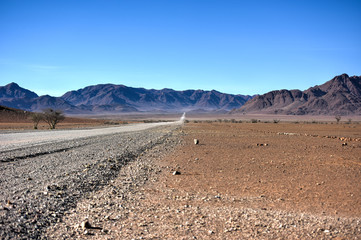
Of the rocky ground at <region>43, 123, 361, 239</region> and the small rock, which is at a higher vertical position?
the small rock

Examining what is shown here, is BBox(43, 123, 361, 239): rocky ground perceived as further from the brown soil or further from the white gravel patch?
the white gravel patch

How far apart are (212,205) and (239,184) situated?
255 cm

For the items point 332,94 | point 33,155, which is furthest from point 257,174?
point 332,94

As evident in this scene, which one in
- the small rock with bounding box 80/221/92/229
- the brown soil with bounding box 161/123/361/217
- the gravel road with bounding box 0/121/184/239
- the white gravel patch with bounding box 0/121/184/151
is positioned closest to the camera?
the small rock with bounding box 80/221/92/229

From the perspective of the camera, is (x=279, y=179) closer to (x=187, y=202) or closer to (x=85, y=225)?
(x=187, y=202)

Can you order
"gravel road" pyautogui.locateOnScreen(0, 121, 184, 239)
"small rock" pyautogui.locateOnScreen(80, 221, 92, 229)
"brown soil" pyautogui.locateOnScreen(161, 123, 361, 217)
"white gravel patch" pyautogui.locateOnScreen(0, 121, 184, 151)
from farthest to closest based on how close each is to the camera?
1. "white gravel patch" pyautogui.locateOnScreen(0, 121, 184, 151)
2. "brown soil" pyautogui.locateOnScreen(161, 123, 361, 217)
3. "gravel road" pyautogui.locateOnScreen(0, 121, 184, 239)
4. "small rock" pyautogui.locateOnScreen(80, 221, 92, 229)

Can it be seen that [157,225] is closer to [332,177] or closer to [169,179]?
[169,179]

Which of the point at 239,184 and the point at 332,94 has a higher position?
the point at 332,94

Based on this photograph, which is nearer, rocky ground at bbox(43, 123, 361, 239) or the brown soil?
rocky ground at bbox(43, 123, 361, 239)

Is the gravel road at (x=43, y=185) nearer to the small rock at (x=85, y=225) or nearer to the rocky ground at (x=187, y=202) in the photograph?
the rocky ground at (x=187, y=202)

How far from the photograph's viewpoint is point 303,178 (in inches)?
430

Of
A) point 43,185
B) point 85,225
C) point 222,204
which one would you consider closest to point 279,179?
point 222,204

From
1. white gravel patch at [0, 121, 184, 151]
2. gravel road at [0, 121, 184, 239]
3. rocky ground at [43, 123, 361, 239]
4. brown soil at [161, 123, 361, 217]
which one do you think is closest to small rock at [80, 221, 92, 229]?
rocky ground at [43, 123, 361, 239]

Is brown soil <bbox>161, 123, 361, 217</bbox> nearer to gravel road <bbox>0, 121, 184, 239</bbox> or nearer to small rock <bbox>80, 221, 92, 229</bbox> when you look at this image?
gravel road <bbox>0, 121, 184, 239</bbox>
